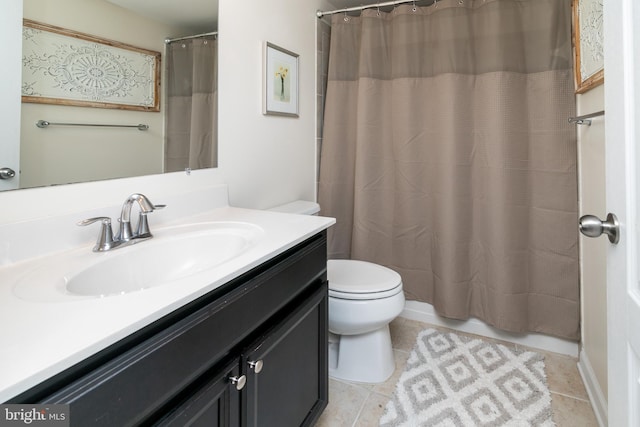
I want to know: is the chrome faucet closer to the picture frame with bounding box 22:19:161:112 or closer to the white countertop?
the white countertop

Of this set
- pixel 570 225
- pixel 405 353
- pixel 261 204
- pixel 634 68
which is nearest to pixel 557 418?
pixel 405 353

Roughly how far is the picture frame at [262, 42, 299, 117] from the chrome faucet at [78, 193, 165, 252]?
2.92 ft

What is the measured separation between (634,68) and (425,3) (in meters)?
1.83

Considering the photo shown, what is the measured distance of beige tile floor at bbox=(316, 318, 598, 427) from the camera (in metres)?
1.47

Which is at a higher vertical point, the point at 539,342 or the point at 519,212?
the point at 519,212

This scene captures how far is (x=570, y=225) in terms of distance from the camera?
1.79m

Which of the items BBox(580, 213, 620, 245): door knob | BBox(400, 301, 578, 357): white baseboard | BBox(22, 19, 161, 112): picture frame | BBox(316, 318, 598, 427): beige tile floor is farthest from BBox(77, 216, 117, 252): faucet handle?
BBox(400, 301, 578, 357): white baseboard

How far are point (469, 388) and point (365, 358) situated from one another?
1.57 ft

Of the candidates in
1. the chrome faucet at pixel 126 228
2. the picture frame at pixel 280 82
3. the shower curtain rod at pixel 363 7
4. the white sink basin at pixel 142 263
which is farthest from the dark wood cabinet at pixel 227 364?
the shower curtain rod at pixel 363 7

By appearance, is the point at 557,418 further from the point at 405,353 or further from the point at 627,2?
the point at 627,2

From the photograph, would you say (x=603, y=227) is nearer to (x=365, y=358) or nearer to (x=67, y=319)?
(x=67, y=319)

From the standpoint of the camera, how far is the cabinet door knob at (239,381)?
840 mm

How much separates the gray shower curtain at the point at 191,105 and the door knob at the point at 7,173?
472 millimetres

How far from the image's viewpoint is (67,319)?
0.58m
